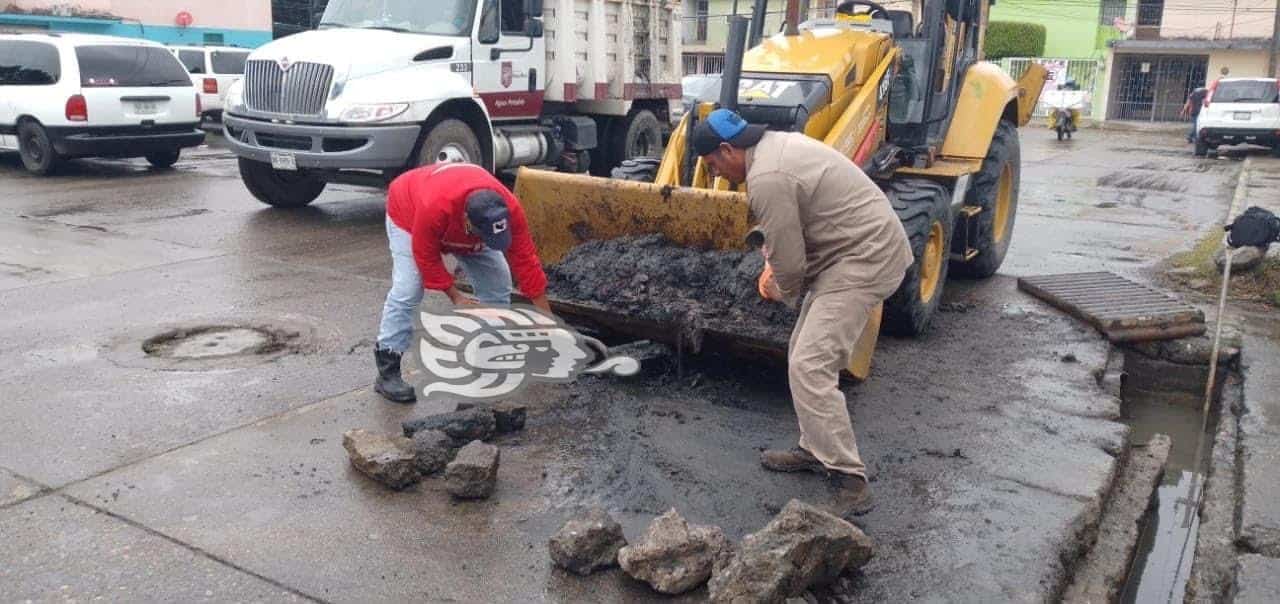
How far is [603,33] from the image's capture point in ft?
42.7

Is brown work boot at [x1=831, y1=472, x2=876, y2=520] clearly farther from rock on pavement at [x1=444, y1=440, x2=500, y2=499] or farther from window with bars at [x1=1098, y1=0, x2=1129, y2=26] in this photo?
window with bars at [x1=1098, y1=0, x2=1129, y2=26]

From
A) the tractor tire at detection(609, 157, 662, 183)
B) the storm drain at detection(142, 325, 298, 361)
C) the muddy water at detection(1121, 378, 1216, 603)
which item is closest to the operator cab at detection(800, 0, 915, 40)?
the tractor tire at detection(609, 157, 662, 183)

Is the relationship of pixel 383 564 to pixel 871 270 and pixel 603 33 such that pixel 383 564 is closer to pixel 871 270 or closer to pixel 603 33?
pixel 871 270

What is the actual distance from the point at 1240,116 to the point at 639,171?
21131mm

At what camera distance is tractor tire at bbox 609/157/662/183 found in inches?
291

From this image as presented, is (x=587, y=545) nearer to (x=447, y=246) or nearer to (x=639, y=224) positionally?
(x=447, y=246)

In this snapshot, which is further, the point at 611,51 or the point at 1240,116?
the point at 1240,116

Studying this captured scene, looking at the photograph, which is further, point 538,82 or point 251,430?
point 538,82

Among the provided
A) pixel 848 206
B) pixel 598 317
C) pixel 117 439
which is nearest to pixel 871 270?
pixel 848 206

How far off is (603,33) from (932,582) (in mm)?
10138

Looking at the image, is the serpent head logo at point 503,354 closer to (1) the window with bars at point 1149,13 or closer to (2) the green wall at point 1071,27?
(2) the green wall at point 1071,27

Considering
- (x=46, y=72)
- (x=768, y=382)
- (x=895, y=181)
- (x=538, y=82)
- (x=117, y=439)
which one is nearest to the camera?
(x=117, y=439)

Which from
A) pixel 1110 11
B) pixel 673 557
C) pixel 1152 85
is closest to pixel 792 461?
pixel 673 557

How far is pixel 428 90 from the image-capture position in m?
10.5
